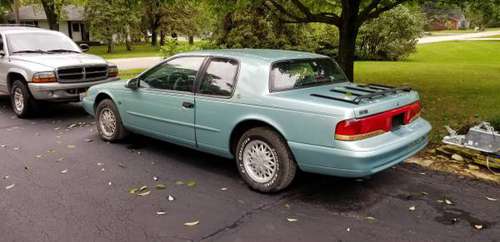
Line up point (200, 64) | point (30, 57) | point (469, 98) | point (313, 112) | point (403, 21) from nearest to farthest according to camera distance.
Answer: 1. point (313, 112)
2. point (200, 64)
3. point (30, 57)
4. point (469, 98)
5. point (403, 21)

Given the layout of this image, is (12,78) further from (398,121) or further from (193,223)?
(398,121)

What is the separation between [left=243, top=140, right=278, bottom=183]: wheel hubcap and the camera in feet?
15.4

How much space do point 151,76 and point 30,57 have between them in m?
4.31

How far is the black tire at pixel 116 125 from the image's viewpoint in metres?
6.58

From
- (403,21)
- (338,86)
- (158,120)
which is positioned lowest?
(158,120)

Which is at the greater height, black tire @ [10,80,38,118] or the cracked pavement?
black tire @ [10,80,38,118]

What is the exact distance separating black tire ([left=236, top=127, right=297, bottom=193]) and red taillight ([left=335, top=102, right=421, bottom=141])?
0.63 metres

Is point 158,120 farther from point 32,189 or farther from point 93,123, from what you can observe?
point 93,123

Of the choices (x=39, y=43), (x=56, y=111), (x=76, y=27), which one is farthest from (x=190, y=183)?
(x=76, y=27)

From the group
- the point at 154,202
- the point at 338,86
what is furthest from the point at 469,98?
the point at 154,202

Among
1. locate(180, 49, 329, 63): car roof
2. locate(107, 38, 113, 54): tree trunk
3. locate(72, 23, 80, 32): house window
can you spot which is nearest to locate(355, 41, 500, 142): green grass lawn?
locate(180, 49, 329, 63): car roof

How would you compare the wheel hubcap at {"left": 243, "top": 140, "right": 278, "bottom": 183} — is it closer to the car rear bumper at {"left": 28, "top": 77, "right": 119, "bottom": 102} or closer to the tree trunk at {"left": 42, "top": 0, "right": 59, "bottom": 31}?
the car rear bumper at {"left": 28, "top": 77, "right": 119, "bottom": 102}

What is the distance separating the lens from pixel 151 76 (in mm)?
6008

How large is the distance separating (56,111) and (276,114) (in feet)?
22.6
